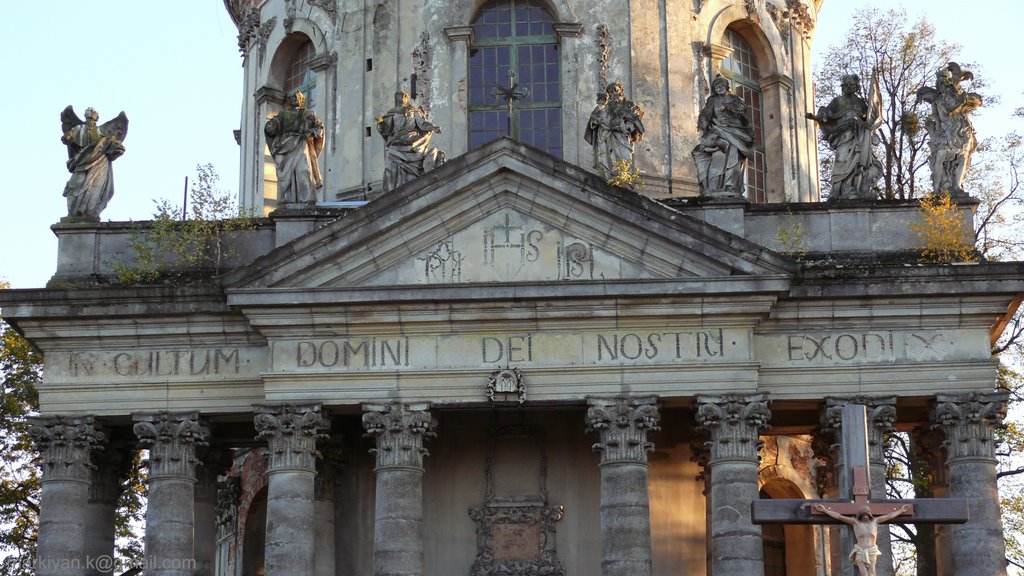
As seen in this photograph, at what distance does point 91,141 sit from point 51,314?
141 inches

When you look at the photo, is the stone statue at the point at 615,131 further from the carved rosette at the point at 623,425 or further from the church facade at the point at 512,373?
the carved rosette at the point at 623,425

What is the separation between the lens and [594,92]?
39.3m

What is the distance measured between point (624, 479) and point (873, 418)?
172 inches

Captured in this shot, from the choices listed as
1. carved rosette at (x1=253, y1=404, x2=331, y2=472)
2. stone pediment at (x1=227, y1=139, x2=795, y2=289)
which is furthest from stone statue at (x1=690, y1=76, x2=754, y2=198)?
carved rosette at (x1=253, y1=404, x2=331, y2=472)

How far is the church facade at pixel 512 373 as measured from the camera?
31500 mm

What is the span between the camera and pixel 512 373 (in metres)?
31.7

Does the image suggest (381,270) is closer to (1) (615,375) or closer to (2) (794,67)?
(1) (615,375)

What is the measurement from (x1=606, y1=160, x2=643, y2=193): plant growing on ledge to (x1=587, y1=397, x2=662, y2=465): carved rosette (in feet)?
13.1

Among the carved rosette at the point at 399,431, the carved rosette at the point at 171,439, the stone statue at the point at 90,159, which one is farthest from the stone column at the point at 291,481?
the stone statue at the point at 90,159

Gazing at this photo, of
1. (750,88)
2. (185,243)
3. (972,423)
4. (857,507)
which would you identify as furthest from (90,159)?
(857,507)

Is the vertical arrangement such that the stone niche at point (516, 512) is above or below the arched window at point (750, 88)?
below

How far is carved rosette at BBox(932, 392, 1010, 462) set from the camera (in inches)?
1249

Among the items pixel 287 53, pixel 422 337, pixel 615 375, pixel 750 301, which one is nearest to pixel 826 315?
pixel 750 301

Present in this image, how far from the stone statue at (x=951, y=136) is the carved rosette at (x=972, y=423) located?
3.97 meters
